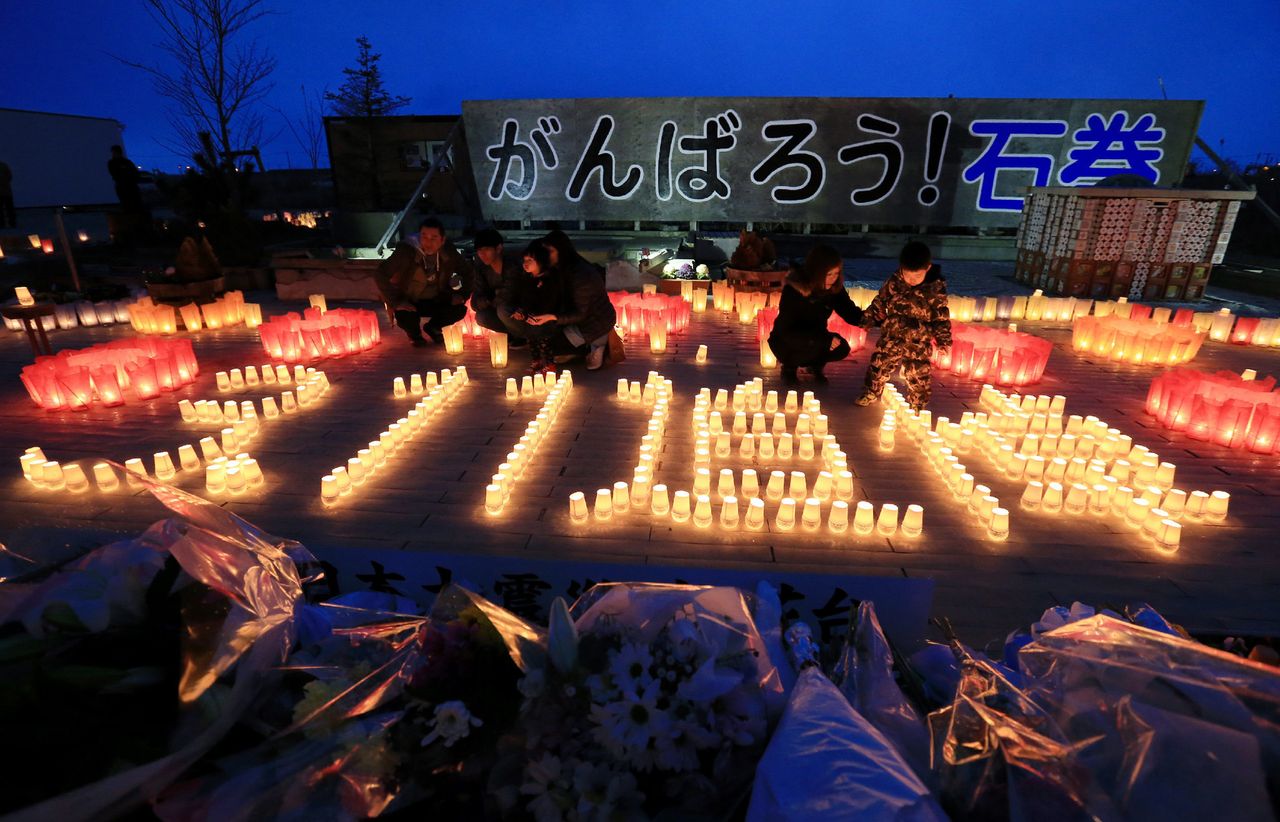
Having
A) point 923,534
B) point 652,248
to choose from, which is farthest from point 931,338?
point 652,248

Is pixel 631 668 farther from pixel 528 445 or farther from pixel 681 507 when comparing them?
pixel 528 445

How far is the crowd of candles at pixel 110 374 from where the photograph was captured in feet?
15.9

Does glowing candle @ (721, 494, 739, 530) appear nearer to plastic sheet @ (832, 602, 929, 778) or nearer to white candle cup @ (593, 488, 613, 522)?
white candle cup @ (593, 488, 613, 522)

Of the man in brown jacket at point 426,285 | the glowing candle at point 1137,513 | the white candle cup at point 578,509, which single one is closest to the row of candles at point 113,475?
the white candle cup at point 578,509

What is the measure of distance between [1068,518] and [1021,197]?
10.9m

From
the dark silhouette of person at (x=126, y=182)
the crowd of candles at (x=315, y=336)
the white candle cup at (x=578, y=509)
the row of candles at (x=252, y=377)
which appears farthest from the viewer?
the dark silhouette of person at (x=126, y=182)

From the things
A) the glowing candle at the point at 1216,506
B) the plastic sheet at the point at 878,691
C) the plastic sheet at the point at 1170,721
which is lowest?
the glowing candle at the point at 1216,506

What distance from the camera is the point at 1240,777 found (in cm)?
95

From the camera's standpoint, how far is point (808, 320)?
Answer: 5.44 meters

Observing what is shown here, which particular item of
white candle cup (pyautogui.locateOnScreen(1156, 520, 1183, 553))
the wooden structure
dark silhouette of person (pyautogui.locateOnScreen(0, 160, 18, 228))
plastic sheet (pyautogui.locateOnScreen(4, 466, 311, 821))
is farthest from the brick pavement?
dark silhouette of person (pyautogui.locateOnScreen(0, 160, 18, 228))

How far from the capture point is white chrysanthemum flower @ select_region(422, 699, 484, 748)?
50.9 inches

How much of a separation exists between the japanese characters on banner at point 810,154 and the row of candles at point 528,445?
8314 mm

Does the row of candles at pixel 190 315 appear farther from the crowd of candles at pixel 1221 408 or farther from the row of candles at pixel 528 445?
the crowd of candles at pixel 1221 408

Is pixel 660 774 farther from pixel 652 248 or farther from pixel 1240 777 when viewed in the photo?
pixel 652 248
